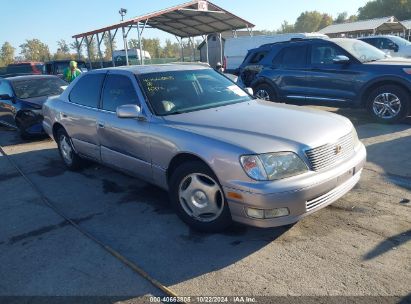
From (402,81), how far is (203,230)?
5.69m

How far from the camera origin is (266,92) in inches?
371

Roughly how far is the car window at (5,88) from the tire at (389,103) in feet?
27.0

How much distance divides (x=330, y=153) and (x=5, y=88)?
8.71 meters

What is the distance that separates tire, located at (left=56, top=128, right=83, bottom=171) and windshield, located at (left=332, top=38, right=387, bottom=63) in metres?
6.03

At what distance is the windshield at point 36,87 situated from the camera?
346 inches

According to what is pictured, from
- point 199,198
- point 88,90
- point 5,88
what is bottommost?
point 199,198

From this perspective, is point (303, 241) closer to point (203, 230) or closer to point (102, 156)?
point (203, 230)

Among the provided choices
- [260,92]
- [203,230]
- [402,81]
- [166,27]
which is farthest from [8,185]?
[166,27]

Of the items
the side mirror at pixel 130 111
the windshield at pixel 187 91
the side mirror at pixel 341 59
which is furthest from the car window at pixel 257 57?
the side mirror at pixel 130 111

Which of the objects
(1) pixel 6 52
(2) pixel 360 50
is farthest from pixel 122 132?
(1) pixel 6 52

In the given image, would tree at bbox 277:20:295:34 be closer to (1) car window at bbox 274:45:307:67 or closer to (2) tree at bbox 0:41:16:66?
(2) tree at bbox 0:41:16:66

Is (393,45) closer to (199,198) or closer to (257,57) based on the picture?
(257,57)

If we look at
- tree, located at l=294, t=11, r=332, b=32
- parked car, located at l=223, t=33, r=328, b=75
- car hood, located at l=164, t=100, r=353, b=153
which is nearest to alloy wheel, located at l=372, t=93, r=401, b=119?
car hood, located at l=164, t=100, r=353, b=153

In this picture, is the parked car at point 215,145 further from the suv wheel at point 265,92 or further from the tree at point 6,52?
the tree at point 6,52
